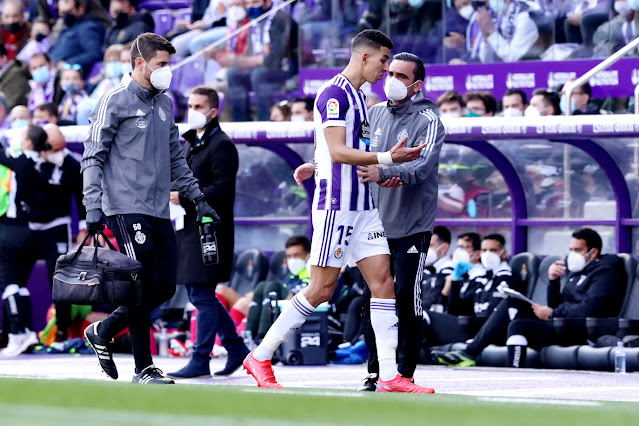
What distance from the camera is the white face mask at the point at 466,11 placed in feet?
50.9

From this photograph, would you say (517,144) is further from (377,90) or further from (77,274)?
(77,274)

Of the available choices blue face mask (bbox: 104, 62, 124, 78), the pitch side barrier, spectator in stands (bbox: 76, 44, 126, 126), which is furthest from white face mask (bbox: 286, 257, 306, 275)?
blue face mask (bbox: 104, 62, 124, 78)

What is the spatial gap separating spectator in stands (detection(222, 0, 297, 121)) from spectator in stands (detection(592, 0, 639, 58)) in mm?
3629

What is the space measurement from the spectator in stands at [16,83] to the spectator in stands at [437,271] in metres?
8.60

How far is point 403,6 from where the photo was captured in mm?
16109

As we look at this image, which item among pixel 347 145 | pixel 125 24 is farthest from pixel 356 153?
pixel 125 24

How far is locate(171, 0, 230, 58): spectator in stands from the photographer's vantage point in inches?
758

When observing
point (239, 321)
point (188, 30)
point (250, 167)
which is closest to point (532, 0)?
point (250, 167)

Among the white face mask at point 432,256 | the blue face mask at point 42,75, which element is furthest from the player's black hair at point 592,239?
the blue face mask at point 42,75

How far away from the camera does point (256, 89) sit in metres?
16.7

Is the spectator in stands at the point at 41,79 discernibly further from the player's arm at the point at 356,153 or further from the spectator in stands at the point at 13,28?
the player's arm at the point at 356,153

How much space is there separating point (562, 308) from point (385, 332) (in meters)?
3.85

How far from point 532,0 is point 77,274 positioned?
24.5 feet

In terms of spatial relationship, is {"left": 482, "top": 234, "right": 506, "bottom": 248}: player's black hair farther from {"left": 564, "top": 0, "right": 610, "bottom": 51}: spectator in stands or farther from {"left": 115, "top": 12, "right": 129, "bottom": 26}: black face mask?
{"left": 115, "top": 12, "right": 129, "bottom": 26}: black face mask
